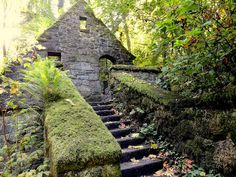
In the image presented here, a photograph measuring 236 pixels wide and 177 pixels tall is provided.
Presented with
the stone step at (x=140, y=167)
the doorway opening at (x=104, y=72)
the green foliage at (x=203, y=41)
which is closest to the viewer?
the green foliage at (x=203, y=41)

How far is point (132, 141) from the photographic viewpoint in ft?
14.2

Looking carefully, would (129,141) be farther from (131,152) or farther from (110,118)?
(110,118)

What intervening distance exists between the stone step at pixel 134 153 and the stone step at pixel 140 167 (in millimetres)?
136

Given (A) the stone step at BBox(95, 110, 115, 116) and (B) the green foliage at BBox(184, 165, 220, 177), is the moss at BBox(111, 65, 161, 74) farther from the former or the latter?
(B) the green foliage at BBox(184, 165, 220, 177)

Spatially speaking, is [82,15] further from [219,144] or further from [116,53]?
[219,144]

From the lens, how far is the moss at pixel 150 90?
4215mm

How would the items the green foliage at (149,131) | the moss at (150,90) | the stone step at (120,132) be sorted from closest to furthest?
the moss at (150,90) < the green foliage at (149,131) < the stone step at (120,132)

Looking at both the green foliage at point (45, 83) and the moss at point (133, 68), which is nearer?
the green foliage at point (45, 83)

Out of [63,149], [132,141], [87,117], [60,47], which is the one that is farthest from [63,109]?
[60,47]

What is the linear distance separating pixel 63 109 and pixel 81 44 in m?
6.87

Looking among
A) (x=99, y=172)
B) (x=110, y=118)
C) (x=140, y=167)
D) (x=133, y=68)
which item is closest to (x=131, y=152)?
Result: (x=140, y=167)

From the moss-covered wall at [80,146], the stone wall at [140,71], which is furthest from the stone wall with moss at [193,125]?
the stone wall at [140,71]

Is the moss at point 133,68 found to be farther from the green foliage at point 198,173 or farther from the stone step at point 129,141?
the green foliage at point 198,173

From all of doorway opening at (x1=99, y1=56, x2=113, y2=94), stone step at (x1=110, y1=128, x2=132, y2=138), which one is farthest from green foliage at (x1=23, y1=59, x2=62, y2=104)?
doorway opening at (x1=99, y1=56, x2=113, y2=94)
